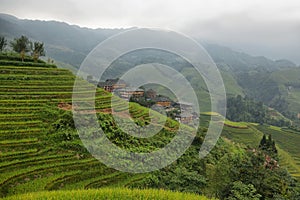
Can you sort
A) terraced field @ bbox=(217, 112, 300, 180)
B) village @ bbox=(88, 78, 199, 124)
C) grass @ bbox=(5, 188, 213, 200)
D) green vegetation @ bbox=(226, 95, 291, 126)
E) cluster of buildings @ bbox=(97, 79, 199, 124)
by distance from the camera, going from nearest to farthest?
grass @ bbox=(5, 188, 213, 200)
village @ bbox=(88, 78, 199, 124)
cluster of buildings @ bbox=(97, 79, 199, 124)
terraced field @ bbox=(217, 112, 300, 180)
green vegetation @ bbox=(226, 95, 291, 126)

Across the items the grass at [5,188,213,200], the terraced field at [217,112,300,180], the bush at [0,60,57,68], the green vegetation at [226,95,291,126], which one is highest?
the bush at [0,60,57,68]

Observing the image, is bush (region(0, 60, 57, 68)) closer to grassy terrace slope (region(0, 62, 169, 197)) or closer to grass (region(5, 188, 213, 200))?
grassy terrace slope (region(0, 62, 169, 197))

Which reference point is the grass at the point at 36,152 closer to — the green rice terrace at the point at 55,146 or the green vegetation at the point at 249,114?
the green rice terrace at the point at 55,146

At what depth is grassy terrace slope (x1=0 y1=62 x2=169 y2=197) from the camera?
456 inches

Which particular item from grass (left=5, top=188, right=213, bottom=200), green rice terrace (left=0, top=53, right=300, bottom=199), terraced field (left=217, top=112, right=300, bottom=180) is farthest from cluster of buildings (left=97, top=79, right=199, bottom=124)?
grass (left=5, top=188, right=213, bottom=200)

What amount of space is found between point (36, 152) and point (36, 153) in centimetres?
11

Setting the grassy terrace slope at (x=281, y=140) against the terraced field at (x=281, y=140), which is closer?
the terraced field at (x=281, y=140)

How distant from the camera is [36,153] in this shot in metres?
13.3

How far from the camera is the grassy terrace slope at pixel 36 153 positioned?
1159cm

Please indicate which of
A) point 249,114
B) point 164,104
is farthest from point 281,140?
point 164,104

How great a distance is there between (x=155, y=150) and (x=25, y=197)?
9687 mm

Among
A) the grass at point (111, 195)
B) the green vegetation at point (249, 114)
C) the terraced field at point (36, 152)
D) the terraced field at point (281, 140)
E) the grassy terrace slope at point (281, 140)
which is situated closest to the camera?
the grass at point (111, 195)

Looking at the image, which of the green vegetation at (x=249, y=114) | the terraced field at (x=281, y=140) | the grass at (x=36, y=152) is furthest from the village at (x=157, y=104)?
the green vegetation at (x=249, y=114)

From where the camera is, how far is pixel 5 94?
18219mm
